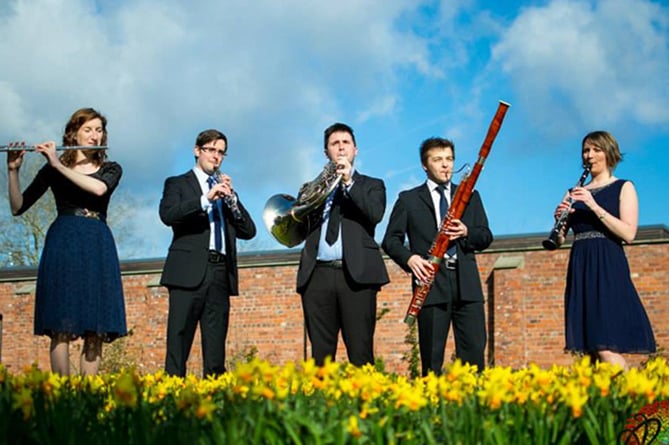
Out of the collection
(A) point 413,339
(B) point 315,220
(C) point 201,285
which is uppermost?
(B) point 315,220

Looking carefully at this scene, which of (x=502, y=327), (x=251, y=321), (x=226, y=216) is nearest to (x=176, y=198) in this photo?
(x=226, y=216)

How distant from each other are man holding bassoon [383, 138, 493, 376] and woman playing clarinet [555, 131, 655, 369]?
676 mm

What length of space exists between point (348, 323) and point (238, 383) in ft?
9.81

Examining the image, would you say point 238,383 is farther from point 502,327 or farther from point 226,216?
point 502,327

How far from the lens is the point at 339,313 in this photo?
6.46 m

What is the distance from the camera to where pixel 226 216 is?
23.0 feet

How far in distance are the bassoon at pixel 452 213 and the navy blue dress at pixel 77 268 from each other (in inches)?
85.3

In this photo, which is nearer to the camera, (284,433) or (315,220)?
(284,433)

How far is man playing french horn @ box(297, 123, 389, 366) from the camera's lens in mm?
6367

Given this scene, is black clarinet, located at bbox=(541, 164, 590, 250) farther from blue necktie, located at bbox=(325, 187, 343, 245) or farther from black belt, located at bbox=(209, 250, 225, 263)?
black belt, located at bbox=(209, 250, 225, 263)

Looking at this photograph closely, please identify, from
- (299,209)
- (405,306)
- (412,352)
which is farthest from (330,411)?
(405,306)

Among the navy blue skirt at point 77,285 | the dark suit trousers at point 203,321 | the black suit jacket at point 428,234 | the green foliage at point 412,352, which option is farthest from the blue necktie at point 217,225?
the green foliage at point 412,352

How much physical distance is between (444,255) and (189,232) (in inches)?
82.9

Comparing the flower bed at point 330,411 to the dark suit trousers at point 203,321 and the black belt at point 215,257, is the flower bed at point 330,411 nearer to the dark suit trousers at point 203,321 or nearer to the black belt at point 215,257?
the dark suit trousers at point 203,321
